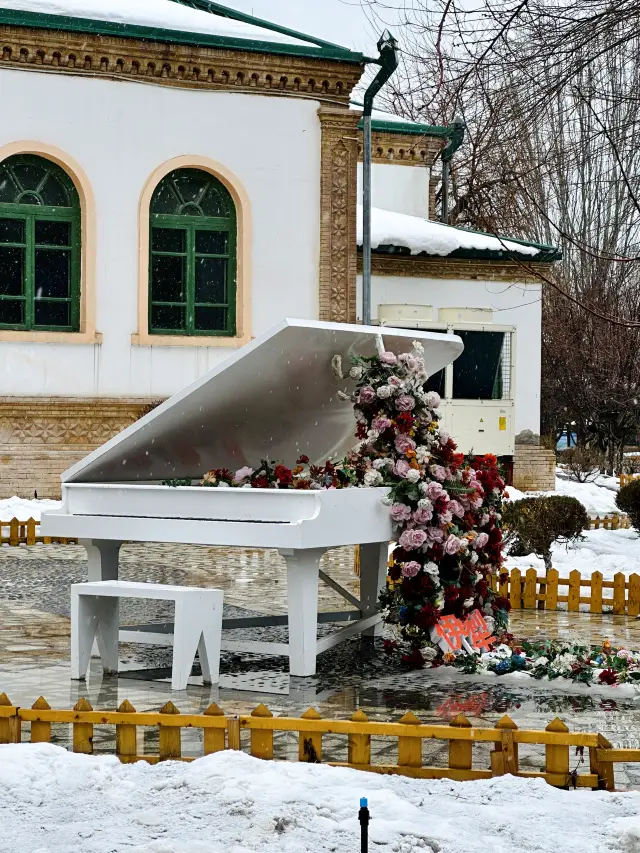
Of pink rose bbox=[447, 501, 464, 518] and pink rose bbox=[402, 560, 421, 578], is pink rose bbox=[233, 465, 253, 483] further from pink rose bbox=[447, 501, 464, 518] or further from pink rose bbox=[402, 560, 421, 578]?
pink rose bbox=[447, 501, 464, 518]

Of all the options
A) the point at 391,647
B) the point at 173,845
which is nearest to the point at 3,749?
the point at 173,845

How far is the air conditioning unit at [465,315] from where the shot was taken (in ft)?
82.1

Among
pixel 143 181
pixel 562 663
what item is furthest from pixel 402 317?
pixel 562 663

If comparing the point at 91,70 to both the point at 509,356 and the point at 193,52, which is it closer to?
the point at 193,52

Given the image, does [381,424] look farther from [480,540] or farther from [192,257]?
[192,257]

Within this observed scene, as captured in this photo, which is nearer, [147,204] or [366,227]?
[147,204]

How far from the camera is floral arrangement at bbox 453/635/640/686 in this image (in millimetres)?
8000

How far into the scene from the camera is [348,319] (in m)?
23.1

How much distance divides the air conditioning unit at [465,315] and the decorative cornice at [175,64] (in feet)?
14.6

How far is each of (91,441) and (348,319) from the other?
16.1 feet

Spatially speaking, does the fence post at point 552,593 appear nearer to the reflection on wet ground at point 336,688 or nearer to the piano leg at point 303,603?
the reflection on wet ground at point 336,688

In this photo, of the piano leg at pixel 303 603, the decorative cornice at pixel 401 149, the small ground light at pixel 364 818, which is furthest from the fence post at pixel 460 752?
the decorative cornice at pixel 401 149

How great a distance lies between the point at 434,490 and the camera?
8477mm

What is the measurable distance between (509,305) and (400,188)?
14.8ft
